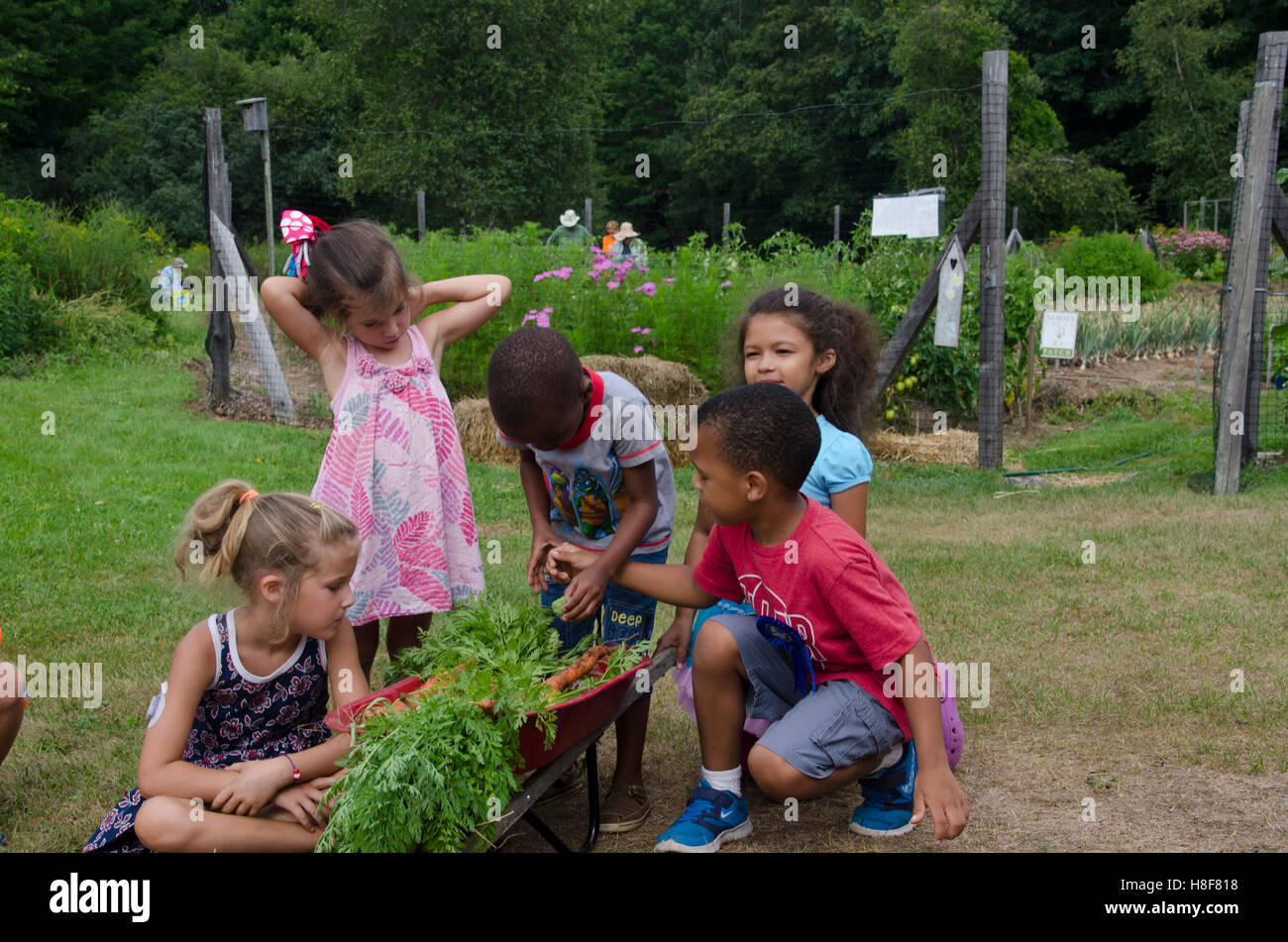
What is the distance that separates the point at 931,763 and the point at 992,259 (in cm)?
609

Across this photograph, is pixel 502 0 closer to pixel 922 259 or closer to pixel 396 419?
pixel 922 259

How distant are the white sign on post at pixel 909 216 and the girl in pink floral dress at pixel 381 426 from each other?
664 cm

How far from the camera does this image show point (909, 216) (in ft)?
30.0

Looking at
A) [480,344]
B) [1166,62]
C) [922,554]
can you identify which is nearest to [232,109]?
[1166,62]

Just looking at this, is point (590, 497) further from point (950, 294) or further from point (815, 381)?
point (950, 294)


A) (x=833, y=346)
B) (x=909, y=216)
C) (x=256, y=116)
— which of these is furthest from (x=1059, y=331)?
(x=256, y=116)

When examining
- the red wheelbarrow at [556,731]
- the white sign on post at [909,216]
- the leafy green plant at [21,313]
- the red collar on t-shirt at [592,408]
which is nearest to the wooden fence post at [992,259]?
the white sign on post at [909,216]

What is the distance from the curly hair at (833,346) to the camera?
3.26 m

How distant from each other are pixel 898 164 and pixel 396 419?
29.2m

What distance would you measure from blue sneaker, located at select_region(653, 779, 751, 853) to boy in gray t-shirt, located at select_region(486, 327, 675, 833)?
25 centimetres

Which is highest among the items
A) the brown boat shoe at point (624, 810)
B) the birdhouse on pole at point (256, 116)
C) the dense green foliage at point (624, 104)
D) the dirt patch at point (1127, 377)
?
the dense green foliage at point (624, 104)

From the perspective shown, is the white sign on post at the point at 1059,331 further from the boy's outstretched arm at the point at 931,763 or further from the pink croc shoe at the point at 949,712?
the boy's outstretched arm at the point at 931,763

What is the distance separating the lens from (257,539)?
2.49 m

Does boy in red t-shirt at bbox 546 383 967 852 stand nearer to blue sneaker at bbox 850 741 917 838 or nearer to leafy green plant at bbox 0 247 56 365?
blue sneaker at bbox 850 741 917 838
